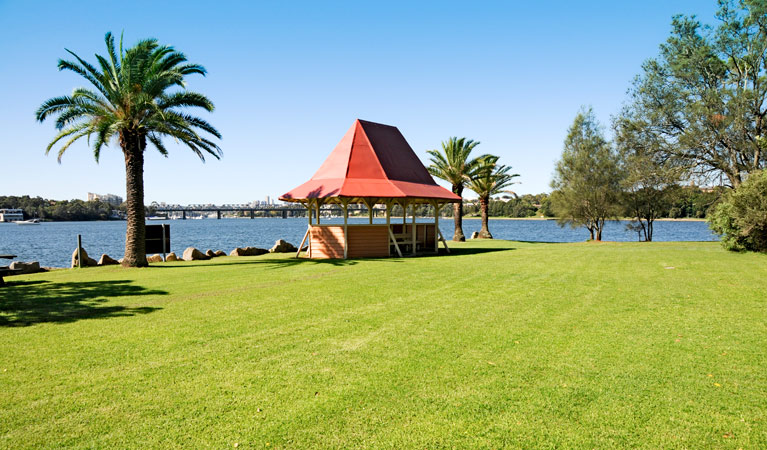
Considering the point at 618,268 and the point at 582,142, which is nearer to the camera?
the point at 618,268

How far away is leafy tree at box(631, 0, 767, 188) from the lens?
27125mm

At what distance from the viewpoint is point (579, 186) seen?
4041 cm

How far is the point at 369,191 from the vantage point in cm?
2016

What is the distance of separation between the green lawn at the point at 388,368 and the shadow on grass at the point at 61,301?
90 millimetres

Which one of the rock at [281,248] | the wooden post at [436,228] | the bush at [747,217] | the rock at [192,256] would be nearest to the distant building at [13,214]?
the rock at [281,248]

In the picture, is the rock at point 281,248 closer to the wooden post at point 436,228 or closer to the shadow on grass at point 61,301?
the wooden post at point 436,228

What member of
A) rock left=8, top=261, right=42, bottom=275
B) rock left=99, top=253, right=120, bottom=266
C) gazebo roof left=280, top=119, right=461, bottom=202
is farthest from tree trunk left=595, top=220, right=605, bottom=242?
rock left=8, top=261, right=42, bottom=275

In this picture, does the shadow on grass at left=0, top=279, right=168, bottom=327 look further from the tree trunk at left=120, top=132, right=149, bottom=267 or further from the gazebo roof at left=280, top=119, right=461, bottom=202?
the gazebo roof at left=280, top=119, right=461, bottom=202

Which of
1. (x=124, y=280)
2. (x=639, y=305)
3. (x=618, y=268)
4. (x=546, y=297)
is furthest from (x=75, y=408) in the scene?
(x=618, y=268)

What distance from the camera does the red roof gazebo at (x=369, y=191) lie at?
67.7 feet

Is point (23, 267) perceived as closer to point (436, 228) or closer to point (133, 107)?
point (133, 107)

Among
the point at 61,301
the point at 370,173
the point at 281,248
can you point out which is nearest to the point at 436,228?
the point at 370,173

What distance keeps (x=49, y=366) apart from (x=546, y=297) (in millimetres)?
8839

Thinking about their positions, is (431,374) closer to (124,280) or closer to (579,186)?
(124,280)
